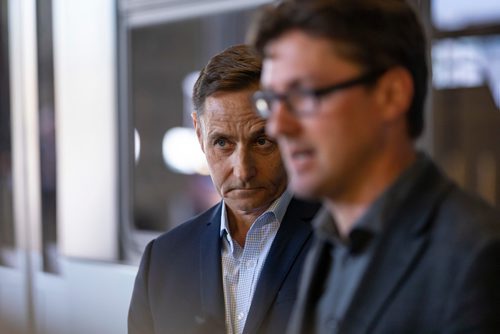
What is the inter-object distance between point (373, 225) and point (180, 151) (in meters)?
2.57

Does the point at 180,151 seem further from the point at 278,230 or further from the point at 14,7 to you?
the point at 278,230

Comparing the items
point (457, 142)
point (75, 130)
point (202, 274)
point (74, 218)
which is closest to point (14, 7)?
point (75, 130)

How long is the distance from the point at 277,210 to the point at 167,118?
2.16 metres

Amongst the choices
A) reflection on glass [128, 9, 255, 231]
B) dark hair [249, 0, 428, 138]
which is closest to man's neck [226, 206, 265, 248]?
dark hair [249, 0, 428, 138]

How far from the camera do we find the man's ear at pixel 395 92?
0.92 m

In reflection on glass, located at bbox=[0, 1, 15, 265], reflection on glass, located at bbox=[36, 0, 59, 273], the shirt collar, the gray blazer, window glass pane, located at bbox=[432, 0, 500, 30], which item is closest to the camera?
the gray blazer

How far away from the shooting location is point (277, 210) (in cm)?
141

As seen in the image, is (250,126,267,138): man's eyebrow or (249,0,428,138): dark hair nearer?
(249,0,428,138): dark hair

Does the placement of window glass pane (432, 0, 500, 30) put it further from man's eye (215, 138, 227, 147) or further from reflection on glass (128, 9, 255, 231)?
man's eye (215, 138, 227, 147)

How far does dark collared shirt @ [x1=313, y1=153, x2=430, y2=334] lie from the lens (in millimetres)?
915

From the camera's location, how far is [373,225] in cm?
91

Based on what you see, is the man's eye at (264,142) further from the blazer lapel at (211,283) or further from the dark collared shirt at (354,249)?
the dark collared shirt at (354,249)

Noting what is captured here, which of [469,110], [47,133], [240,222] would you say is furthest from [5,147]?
[240,222]

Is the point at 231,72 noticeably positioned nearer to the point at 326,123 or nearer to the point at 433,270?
the point at 326,123
